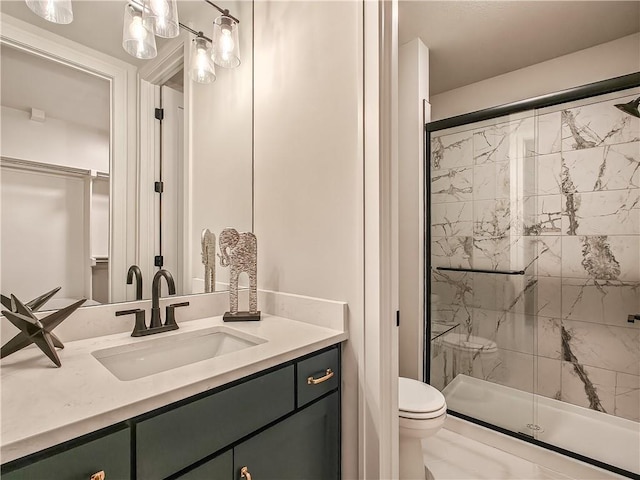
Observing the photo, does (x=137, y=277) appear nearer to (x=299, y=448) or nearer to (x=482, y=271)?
(x=299, y=448)

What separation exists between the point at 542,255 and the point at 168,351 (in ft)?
7.89

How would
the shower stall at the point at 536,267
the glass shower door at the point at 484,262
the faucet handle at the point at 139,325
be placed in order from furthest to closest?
1. the glass shower door at the point at 484,262
2. the shower stall at the point at 536,267
3. the faucet handle at the point at 139,325

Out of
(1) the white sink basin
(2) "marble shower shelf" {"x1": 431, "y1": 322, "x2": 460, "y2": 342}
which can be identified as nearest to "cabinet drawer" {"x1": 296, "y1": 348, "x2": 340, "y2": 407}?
(1) the white sink basin

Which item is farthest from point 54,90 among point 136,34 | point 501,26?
point 501,26

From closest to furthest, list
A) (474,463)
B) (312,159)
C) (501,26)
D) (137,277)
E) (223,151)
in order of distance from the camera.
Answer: (137,277) → (312,159) → (223,151) → (474,463) → (501,26)

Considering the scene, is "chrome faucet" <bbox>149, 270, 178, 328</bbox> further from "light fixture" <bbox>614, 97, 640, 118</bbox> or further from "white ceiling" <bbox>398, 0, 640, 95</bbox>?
"light fixture" <bbox>614, 97, 640, 118</bbox>

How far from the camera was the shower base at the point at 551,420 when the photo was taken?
1.82m

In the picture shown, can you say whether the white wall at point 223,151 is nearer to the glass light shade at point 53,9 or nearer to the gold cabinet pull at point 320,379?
the glass light shade at point 53,9

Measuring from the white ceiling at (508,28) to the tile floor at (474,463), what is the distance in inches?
98.5

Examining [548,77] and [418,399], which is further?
[548,77]

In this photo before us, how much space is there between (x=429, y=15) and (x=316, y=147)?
4.39 ft

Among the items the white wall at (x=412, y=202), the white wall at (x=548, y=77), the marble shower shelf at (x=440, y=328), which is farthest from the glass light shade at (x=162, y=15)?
the white wall at (x=548, y=77)

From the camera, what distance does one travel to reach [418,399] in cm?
152

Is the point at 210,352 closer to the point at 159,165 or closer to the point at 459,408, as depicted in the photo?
Result: the point at 159,165
